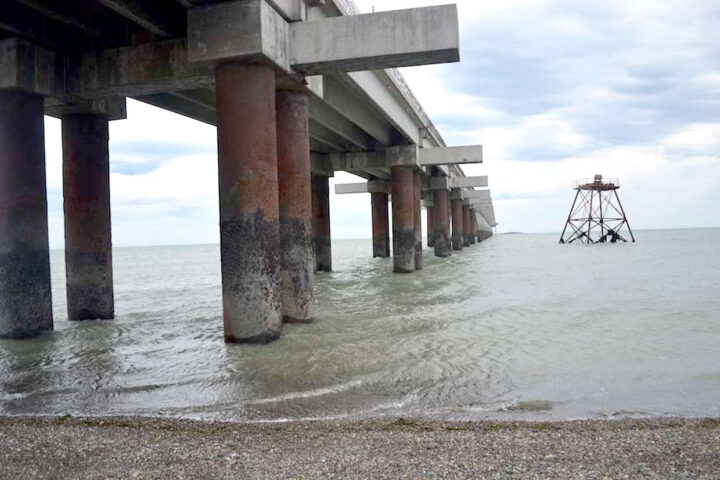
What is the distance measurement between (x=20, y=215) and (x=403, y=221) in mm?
14998

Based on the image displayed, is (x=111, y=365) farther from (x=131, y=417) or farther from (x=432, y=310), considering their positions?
(x=432, y=310)

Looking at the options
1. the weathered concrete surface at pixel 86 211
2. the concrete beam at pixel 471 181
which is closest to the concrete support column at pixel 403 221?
the weathered concrete surface at pixel 86 211

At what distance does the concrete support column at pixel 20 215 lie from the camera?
9.63 meters

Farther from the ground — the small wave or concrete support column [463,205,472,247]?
concrete support column [463,205,472,247]

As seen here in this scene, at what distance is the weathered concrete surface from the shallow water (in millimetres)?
641

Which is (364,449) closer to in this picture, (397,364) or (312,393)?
→ (312,393)

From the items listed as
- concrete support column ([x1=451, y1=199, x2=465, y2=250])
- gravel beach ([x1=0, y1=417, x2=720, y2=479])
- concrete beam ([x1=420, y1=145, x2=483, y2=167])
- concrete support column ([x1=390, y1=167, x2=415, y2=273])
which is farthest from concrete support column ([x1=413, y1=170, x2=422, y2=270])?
concrete support column ([x1=451, y1=199, x2=465, y2=250])

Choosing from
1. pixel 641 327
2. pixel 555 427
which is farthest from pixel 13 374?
pixel 641 327

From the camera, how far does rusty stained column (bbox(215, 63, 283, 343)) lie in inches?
324

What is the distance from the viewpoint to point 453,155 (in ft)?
75.6

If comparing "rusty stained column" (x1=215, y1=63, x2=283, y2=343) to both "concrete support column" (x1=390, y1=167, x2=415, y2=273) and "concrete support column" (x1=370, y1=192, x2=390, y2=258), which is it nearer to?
"concrete support column" (x1=390, y1=167, x2=415, y2=273)

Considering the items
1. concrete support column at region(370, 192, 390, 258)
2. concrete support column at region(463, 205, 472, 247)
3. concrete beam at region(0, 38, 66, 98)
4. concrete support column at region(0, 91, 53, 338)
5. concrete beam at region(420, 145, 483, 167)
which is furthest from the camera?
concrete support column at region(463, 205, 472, 247)

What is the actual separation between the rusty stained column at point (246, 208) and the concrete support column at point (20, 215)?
3.76 metres

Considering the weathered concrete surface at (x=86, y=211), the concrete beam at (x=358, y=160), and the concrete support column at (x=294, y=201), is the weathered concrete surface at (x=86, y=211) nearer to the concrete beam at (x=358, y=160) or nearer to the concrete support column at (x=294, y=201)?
the concrete support column at (x=294, y=201)
